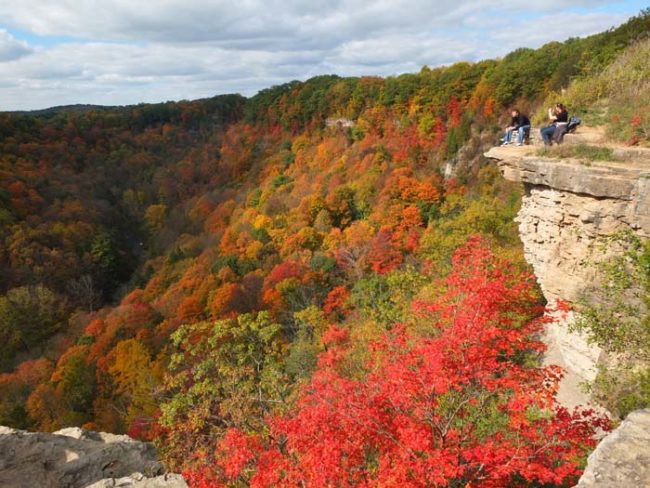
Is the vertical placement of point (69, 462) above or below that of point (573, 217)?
below

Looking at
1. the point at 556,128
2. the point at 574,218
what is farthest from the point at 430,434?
the point at 556,128

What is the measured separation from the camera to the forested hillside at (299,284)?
823cm

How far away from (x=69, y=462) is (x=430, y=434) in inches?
265

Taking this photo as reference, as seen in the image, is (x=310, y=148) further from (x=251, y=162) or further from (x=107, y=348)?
(x=107, y=348)

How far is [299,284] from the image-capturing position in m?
33.5

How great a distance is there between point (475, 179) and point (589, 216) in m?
31.1

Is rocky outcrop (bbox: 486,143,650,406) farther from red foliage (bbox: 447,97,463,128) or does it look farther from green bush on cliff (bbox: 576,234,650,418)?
red foliage (bbox: 447,97,463,128)

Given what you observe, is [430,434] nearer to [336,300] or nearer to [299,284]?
[336,300]

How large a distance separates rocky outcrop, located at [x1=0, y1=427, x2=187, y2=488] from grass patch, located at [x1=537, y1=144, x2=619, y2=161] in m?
10.5

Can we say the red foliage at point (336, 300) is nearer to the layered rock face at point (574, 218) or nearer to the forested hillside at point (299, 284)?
the forested hillside at point (299, 284)

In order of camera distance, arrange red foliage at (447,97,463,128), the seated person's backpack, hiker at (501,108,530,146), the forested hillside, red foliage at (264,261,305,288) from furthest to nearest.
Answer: red foliage at (447,97,463,128)
red foliage at (264,261,305,288)
hiker at (501,108,530,146)
the seated person's backpack
the forested hillside

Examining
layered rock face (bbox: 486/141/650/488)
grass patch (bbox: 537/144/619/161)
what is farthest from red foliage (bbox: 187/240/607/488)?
grass patch (bbox: 537/144/619/161)

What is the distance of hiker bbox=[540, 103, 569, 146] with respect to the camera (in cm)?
1151

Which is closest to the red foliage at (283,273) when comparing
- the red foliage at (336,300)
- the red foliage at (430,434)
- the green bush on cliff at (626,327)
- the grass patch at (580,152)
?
the red foliage at (336,300)
